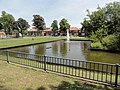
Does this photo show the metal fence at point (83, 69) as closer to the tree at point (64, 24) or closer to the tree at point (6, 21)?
the tree at point (6, 21)

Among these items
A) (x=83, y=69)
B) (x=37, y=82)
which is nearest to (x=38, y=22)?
(x=83, y=69)

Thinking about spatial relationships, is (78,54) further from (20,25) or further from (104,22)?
(20,25)

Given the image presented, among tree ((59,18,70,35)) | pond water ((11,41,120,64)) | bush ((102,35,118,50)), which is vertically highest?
tree ((59,18,70,35))

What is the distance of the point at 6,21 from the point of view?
6097 centimetres

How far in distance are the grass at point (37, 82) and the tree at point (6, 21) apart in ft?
192

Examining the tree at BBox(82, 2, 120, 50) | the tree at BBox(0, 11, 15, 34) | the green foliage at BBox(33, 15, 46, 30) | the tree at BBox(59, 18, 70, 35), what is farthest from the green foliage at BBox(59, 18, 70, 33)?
the tree at BBox(82, 2, 120, 50)

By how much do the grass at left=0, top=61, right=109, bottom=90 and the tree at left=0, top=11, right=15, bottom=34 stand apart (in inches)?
2303

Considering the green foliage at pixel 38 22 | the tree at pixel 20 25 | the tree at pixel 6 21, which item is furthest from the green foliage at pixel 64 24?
the tree at pixel 6 21

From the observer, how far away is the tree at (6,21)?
60688mm

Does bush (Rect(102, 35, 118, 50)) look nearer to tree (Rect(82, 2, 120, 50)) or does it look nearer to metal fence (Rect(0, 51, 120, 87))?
tree (Rect(82, 2, 120, 50))

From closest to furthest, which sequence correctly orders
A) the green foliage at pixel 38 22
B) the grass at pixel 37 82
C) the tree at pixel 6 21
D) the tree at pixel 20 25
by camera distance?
the grass at pixel 37 82, the tree at pixel 6 21, the tree at pixel 20 25, the green foliage at pixel 38 22

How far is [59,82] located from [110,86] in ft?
6.45

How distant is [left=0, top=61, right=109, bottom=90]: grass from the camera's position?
17.0 ft

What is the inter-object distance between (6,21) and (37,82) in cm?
6035
